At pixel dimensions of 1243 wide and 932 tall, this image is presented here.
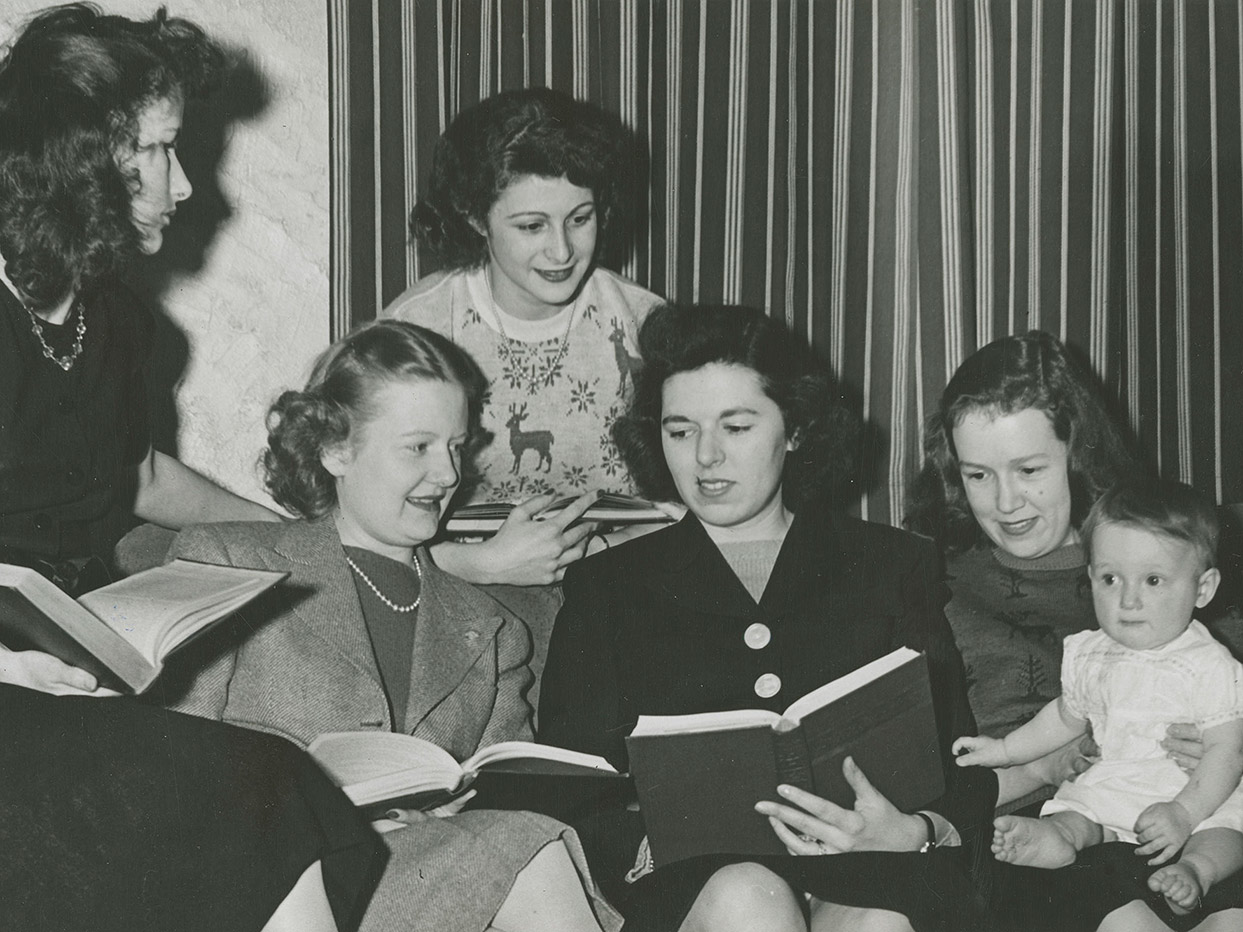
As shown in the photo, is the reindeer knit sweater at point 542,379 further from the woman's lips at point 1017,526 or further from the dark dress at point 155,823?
the dark dress at point 155,823

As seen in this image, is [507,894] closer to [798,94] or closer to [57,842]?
[57,842]

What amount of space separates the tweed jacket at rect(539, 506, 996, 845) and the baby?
0.14 meters

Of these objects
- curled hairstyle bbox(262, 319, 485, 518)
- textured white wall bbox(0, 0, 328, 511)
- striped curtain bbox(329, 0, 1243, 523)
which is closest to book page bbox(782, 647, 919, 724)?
curled hairstyle bbox(262, 319, 485, 518)

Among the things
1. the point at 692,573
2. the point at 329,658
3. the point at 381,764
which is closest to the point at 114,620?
the point at 381,764

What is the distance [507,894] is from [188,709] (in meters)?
0.57

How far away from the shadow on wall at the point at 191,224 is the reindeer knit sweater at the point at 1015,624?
1.77m

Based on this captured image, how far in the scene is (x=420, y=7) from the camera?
288cm

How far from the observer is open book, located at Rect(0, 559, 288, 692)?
1392 mm

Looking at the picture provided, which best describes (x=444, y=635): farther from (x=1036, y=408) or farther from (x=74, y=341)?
(x=1036, y=408)

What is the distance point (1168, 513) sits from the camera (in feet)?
6.02

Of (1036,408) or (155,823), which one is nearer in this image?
(155,823)

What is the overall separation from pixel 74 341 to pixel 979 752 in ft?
5.12

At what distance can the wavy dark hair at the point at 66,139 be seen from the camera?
6.56ft

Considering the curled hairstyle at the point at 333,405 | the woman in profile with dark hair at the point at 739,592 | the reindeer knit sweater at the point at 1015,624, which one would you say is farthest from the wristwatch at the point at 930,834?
the curled hairstyle at the point at 333,405
